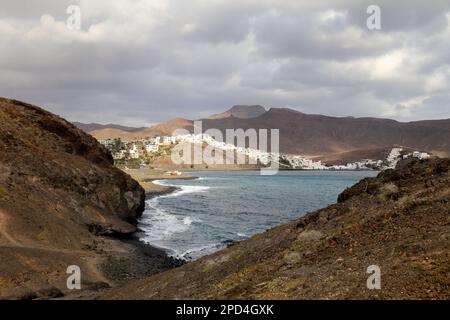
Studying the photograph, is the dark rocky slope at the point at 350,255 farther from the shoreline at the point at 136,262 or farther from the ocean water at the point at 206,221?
the ocean water at the point at 206,221

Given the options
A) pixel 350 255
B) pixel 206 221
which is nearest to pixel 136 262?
pixel 350 255

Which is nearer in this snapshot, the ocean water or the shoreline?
the shoreline

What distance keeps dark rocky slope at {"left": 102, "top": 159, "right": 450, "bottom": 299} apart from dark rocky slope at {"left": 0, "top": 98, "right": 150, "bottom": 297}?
6704mm

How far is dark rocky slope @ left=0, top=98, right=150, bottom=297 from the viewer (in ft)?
73.5

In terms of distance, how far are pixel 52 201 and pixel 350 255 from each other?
83.3 ft

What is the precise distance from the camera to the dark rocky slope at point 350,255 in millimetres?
10891

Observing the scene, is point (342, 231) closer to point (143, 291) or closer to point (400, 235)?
point (400, 235)

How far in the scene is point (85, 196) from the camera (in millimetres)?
37781

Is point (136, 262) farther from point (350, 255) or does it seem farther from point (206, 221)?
point (206, 221)

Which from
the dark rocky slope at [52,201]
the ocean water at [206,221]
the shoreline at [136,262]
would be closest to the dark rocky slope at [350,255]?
the shoreline at [136,262]

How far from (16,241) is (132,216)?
1898cm

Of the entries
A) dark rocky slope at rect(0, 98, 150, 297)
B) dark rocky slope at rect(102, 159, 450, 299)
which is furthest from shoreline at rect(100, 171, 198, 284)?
dark rocky slope at rect(102, 159, 450, 299)

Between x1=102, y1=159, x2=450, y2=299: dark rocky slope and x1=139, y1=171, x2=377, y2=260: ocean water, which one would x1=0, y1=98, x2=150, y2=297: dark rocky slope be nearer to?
x1=139, y1=171, x2=377, y2=260: ocean water
